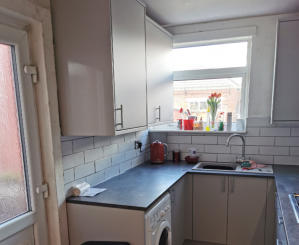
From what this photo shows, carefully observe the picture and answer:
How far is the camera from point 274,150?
2.56 m

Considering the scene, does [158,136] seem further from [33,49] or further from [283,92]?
[33,49]

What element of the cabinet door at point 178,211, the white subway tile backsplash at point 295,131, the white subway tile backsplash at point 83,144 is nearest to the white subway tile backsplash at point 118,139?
the white subway tile backsplash at point 83,144

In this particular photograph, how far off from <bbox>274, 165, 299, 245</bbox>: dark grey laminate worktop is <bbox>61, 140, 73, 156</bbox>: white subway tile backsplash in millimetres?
1424

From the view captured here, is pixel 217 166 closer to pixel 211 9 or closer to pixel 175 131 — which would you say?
pixel 175 131

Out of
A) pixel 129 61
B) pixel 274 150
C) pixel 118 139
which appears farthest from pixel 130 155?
pixel 274 150

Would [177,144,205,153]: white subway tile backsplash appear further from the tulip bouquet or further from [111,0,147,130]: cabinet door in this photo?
[111,0,147,130]: cabinet door

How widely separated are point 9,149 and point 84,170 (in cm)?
59

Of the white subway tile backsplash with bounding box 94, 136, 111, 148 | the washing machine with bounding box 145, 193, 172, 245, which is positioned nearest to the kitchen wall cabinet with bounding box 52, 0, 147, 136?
the white subway tile backsplash with bounding box 94, 136, 111, 148

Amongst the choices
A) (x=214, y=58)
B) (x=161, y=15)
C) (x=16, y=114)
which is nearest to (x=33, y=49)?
(x=16, y=114)

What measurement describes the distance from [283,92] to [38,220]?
2302 mm

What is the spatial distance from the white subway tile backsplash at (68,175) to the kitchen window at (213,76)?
5.54 ft

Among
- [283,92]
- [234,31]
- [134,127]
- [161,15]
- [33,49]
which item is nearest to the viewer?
[33,49]

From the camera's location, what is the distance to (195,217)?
2.44m

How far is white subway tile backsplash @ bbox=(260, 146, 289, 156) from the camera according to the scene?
8.30 ft
